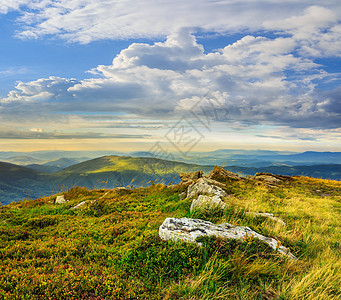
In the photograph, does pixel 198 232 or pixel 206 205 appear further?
pixel 206 205

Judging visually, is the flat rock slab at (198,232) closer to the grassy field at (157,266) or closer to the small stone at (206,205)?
the grassy field at (157,266)

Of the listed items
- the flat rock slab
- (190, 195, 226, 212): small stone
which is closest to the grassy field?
the flat rock slab

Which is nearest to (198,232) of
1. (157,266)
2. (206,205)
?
(157,266)

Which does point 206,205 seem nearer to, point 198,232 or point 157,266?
point 198,232

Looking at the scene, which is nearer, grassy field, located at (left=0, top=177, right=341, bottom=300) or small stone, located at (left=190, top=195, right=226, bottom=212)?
grassy field, located at (left=0, top=177, right=341, bottom=300)

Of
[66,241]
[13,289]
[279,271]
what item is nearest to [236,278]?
[279,271]

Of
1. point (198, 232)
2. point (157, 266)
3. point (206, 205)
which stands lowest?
point (157, 266)

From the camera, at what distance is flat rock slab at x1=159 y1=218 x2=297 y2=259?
21.7ft

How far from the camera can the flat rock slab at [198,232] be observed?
662 centimetres

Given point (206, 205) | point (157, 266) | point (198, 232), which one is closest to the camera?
point (157, 266)

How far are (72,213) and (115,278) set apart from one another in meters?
8.95

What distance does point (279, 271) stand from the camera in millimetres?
5574

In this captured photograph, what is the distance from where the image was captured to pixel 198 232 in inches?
271

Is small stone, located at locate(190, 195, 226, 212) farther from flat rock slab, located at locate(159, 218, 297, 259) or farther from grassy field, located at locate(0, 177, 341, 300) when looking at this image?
flat rock slab, located at locate(159, 218, 297, 259)
